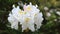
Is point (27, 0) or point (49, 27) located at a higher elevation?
point (27, 0)

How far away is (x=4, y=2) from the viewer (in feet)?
8.21

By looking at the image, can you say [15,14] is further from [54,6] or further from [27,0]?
[54,6]

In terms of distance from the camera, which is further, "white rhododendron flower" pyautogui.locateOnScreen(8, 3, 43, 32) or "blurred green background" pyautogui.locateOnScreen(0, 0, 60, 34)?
"blurred green background" pyautogui.locateOnScreen(0, 0, 60, 34)

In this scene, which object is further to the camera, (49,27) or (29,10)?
(49,27)

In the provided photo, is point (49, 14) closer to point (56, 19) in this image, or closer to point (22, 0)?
point (56, 19)

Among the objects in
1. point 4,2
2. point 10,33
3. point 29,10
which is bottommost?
point 10,33

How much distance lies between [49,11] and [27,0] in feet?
2.09

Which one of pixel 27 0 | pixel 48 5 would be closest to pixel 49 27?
pixel 27 0

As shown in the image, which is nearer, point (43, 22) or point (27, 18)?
point (27, 18)

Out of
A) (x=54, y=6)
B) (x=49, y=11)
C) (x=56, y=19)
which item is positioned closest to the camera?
(x=56, y=19)

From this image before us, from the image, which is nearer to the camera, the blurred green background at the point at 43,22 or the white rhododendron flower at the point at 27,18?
the white rhododendron flower at the point at 27,18

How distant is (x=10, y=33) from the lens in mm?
2150

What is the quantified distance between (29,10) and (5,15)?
79 centimetres

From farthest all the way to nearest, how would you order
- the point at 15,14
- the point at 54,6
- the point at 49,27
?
1. the point at 54,6
2. the point at 49,27
3. the point at 15,14
